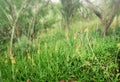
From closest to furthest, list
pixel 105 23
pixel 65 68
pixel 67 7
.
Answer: pixel 65 68 → pixel 105 23 → pixel 67 7

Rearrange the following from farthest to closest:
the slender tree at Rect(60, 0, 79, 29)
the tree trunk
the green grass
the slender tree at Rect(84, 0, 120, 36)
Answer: the slender tree at Rect(60, 0, 79, 29) < the tree trunk < the slender tree at Rect(84, 0, 120, 36) < the green grass

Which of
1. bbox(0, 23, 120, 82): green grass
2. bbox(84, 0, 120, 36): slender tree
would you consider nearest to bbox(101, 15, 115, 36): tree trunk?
bbox(84, 0, 120, 36): slender tree

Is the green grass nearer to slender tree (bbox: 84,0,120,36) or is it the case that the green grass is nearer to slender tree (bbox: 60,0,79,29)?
slender tree (bbox: 84,0,120,36)

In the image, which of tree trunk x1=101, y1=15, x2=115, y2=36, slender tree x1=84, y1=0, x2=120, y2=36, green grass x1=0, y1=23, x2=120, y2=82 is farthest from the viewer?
tree trunk x1=101, y1=15, x2=115, y2=36

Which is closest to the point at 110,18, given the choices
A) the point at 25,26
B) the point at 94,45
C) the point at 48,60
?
A: the point at 94,45

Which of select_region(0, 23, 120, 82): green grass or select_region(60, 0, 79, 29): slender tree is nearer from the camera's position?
select_region(0, 23, 120, 82): green grass

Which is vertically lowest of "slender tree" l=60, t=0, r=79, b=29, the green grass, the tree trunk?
the green grass

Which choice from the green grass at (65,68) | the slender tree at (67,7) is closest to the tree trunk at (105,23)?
the green grass at (65,68)

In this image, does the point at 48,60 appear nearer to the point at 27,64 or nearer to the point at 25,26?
the point at 27,64

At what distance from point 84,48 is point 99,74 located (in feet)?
3.27

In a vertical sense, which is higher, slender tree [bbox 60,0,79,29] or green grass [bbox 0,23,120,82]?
slender tree [bbox 60,0,79,29]

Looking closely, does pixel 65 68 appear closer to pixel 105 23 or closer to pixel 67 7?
pixel 105 23

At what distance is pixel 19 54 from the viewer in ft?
16.7

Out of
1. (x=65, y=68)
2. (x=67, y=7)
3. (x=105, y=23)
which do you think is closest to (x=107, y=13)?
(x=105, y=23)
